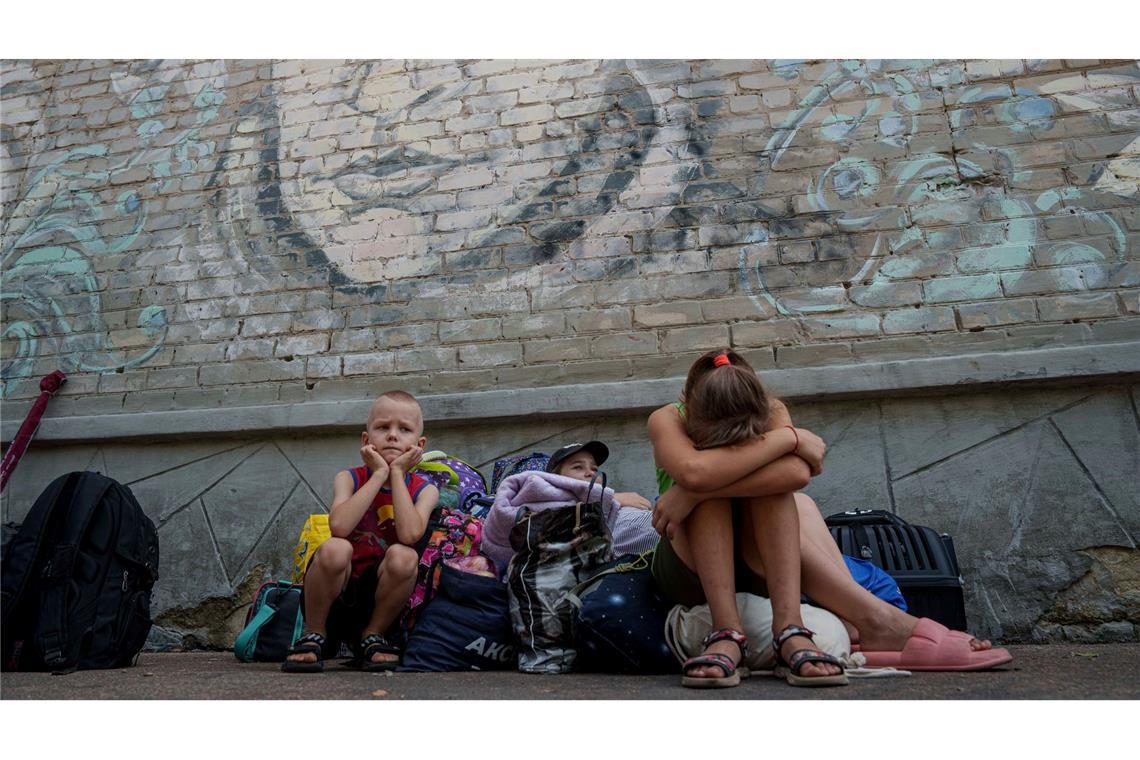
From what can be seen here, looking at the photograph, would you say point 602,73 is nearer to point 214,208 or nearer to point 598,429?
point 598,429

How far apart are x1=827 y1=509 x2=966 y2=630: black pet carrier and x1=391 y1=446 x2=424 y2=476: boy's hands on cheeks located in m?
1.42

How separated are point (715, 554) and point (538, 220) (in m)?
2.36

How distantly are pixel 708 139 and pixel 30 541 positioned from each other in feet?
10.7

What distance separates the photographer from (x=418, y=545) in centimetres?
271

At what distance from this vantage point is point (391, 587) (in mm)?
2541

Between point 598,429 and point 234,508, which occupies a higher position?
point 598,429

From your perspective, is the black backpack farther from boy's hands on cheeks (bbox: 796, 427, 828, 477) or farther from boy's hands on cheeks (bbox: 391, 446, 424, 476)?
boy's hands on cheeks (bbox: 796, 427, 828, 477)

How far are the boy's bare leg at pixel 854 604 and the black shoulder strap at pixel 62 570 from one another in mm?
2339

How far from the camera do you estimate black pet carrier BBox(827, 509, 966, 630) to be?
267 cm

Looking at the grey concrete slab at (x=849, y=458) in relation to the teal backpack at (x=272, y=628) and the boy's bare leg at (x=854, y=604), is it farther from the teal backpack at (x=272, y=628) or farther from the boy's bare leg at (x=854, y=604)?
the teal backpack at (x=272, y=628)

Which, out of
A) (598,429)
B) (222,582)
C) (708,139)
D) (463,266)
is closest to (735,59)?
(708,139)

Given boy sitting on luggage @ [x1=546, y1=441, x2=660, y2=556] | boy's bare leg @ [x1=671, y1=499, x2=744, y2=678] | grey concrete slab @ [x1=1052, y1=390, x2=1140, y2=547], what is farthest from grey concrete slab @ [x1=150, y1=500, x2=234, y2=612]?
grey concrete slab @ [x1=1052, y1=390, x2=1140, y2=547]

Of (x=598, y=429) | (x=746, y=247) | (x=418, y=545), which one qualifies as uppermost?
(x=746, y=247)

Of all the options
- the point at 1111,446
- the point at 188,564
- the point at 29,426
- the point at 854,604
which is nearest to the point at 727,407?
the point at 854,604
